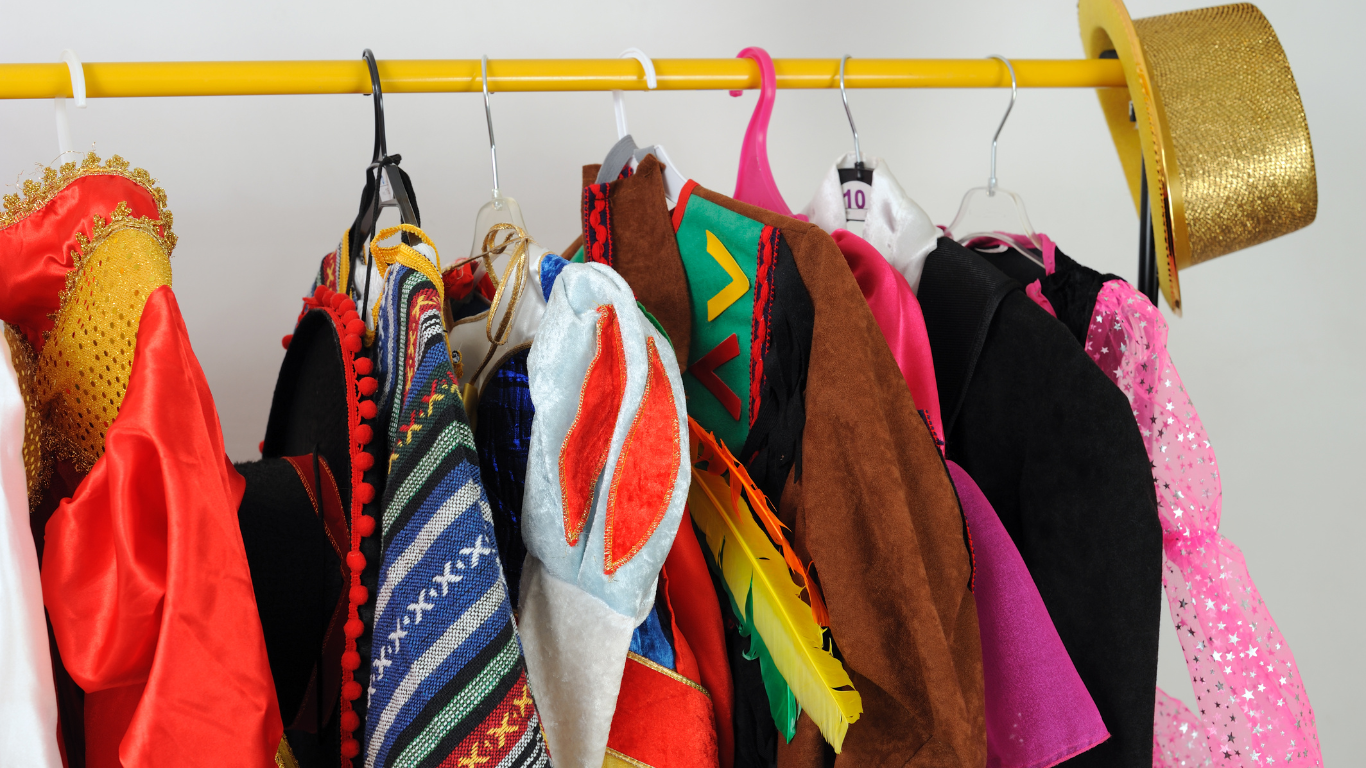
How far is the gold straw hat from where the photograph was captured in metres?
0.90

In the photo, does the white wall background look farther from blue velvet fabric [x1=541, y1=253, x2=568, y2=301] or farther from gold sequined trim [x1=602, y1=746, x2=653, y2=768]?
gold sequined trim [x1=602, y1=746, x2=653, y2=768]

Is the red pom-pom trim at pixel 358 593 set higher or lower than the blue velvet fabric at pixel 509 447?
lower

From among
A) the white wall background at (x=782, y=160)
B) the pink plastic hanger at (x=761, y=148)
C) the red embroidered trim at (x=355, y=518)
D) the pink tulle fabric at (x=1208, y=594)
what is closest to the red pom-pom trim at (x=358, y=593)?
the red embroidered trim at (x=355, y=518)

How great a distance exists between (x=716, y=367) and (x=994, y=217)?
1.91 feet

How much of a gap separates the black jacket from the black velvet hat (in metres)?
0.48

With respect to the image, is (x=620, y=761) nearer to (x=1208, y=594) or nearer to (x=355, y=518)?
(x=355, y=518)

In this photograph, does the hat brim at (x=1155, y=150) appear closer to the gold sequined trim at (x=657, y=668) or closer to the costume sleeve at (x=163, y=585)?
the gold sequined trim at (x=657, y=668)

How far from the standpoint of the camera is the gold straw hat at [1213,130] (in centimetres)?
90

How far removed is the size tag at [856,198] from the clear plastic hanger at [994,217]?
0.27 ft

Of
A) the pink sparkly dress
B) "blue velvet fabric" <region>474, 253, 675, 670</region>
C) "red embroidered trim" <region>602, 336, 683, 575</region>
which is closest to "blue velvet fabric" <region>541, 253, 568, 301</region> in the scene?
"blue velvet fabric" <region>474, 253, 675, 670</region>

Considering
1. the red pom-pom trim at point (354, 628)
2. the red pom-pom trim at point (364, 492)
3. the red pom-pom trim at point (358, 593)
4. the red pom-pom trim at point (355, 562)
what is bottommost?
the red pom-pom trim at point (354, 628)

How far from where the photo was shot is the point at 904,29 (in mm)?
1486

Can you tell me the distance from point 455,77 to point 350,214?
55 centimetres

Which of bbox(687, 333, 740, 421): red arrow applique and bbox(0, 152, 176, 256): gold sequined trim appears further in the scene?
bbox(687, 333, 740, 421): red arrow applique
